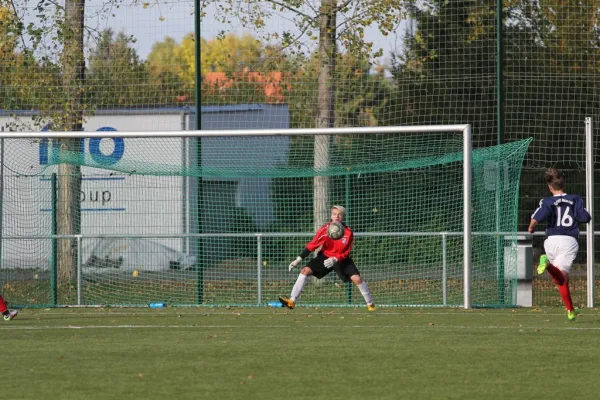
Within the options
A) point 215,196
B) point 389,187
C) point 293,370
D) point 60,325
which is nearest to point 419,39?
point 389,187

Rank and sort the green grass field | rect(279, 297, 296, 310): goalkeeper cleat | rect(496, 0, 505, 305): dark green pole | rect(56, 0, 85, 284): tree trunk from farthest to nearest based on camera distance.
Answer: rect(56, 0, 85, 284): tree trunk < rect(496, 0, 505, 305): dark green pole < rect(279, 297, 296, 310): goalkeeper cleat < the green grass field

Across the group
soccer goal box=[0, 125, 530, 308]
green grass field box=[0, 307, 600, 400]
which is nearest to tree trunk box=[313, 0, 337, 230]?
soccer goal box=[0, 125, 530, 308]

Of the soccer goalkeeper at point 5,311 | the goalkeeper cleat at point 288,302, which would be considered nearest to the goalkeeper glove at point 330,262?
the goalkeeper cleat at point 288,302

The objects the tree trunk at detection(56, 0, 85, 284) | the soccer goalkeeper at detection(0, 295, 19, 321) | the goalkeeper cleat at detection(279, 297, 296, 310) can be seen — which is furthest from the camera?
the tree trunk at detection(56, 0, 85, 284)

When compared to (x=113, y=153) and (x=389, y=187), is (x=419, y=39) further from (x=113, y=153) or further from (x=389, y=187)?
(x=113, y=153)

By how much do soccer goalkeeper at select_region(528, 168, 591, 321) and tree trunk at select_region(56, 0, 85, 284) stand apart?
7.64m

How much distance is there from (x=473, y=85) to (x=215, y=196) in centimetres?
473

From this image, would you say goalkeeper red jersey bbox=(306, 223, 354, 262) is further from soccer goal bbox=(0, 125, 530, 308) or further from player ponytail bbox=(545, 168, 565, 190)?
player ponytail bbox=(545, 168, 565, 190)

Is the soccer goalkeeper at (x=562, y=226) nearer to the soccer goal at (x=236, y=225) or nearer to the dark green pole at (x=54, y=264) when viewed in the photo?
the soccer goal at (x=236, y=225)

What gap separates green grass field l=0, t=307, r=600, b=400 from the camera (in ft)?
24.5

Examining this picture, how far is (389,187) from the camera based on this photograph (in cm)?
1742

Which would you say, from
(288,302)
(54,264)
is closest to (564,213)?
(288,302)

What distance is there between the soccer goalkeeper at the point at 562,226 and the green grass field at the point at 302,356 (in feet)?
1.61

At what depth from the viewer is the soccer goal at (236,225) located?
1579 centimetres
